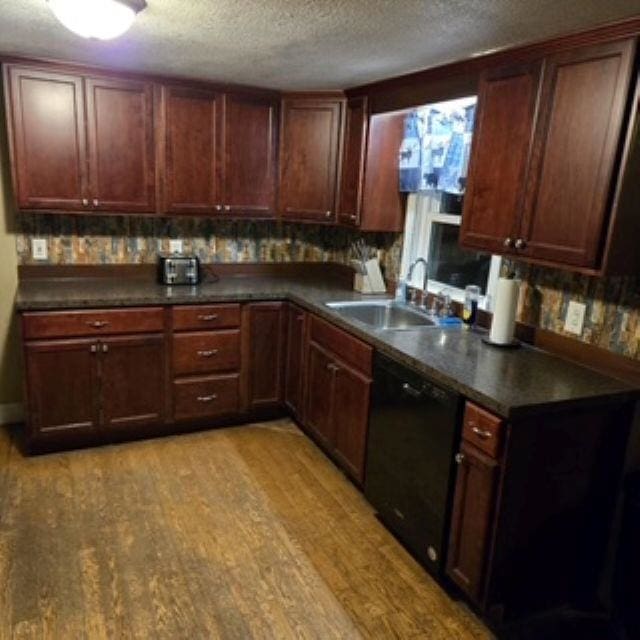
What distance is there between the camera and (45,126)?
2883 mm

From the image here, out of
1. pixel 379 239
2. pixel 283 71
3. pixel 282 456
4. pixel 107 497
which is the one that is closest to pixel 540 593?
pixel 282 456

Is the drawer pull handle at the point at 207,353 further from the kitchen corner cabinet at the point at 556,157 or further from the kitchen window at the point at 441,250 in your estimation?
the kitchen corner cabinet at the point at 556,157

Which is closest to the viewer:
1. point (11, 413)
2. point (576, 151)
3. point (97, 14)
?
point (97, 14)

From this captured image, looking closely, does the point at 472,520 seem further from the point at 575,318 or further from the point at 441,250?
the point at 441,250

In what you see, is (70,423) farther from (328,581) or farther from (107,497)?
(328,581)

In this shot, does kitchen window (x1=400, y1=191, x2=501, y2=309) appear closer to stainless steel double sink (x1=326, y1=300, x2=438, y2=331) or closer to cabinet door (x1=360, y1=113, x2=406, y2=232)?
cabinet door (x1=360, y1=113, x2=406, y2=232)

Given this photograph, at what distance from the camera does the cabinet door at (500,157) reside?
2.08 metres

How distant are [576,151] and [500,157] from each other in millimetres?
348

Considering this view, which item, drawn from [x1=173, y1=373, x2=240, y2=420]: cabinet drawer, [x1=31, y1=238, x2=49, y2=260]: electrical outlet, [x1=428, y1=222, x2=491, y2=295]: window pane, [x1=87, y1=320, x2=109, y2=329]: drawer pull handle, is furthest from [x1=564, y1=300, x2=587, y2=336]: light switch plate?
[x1=31, y1=238, x2=49, y2=260]: electrical outlet

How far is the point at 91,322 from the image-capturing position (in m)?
2.88

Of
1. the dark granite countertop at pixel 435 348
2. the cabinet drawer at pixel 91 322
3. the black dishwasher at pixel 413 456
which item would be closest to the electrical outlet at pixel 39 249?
the dark granite countertop at pixel 435 348

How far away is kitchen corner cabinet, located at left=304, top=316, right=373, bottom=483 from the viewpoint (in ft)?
8.54

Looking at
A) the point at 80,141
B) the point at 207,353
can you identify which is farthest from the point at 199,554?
the point at 80,141

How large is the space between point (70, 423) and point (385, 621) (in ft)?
6.44
